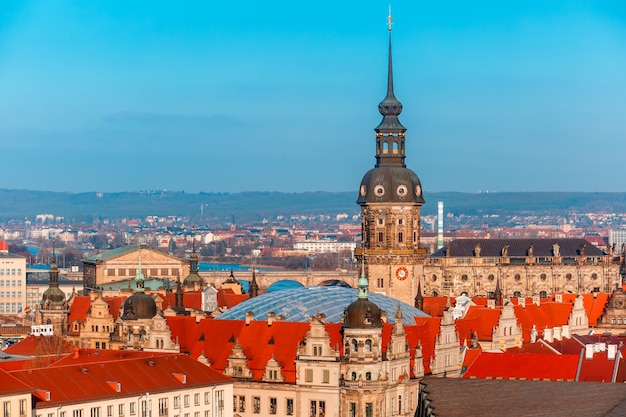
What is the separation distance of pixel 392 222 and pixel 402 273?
131 inches

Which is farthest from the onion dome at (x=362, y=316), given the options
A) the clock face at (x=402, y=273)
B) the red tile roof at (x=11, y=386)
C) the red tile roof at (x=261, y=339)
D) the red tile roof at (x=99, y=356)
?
the clock face at (x=402, y=273)

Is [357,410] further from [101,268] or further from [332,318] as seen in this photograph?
[101,268]

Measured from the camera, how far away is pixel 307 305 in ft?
343

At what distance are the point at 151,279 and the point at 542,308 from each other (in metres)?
55.7

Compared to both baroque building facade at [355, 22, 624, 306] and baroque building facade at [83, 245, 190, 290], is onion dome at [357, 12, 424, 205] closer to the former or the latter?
baroque building facade at [355, 22, 624, 306]

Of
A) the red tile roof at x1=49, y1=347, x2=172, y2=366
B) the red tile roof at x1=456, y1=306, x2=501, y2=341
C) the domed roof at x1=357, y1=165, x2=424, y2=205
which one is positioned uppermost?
the domed roof at x1=357, y1=165, x2=424, y2=205

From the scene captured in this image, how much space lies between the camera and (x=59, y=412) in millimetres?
82000

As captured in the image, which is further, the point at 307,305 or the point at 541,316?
the point at 541,316

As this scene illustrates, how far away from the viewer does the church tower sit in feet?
440

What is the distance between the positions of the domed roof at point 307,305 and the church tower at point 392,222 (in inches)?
985

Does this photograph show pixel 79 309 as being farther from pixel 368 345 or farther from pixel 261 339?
pixel 368 345

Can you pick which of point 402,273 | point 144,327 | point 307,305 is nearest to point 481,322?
point 307,305

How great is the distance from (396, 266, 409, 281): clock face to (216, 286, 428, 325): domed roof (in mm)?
25024

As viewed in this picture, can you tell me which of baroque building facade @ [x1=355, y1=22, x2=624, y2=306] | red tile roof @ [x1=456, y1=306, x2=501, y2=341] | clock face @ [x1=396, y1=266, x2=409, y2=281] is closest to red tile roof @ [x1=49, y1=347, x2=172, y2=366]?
red tile roof @ [x1=456, y1=306, x2=501, y2=341]
